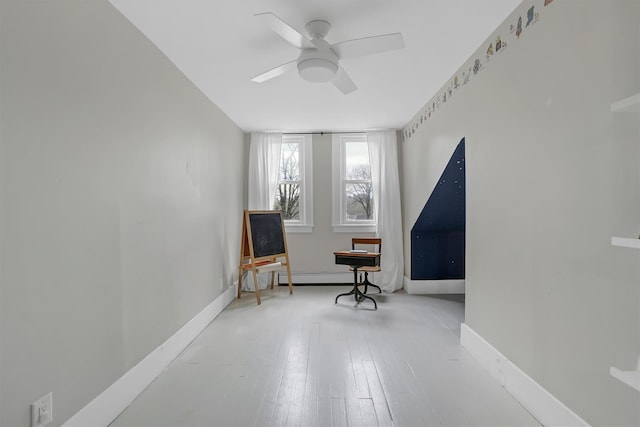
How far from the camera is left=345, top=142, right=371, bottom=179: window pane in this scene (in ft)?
16.5

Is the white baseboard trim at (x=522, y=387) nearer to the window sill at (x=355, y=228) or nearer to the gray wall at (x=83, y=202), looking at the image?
the gray wall at (x=83, y=202)

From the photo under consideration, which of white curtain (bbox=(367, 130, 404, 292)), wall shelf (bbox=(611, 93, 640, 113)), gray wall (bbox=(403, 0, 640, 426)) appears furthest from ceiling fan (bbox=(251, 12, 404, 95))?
white curtain (bbox=(367, 130, 404, 292))

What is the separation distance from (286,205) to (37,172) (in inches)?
148

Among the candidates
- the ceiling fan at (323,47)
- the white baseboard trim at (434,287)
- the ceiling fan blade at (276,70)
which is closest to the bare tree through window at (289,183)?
the white baseboard trim at (434,287)

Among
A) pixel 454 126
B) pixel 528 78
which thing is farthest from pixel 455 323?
pixel 528 78

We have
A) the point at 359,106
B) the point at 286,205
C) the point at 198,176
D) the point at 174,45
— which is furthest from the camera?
the point at 286,205

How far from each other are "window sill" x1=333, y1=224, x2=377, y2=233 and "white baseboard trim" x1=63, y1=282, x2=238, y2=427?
2.45m

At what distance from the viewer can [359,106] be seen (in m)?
3.73

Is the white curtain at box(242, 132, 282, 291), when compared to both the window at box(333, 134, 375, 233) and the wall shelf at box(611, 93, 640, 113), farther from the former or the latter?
the wall shelf at box(611, 93, 640, 113)

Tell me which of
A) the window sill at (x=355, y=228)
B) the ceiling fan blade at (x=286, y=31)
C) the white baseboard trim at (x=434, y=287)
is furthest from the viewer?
the window sill at (x=355, y=228)

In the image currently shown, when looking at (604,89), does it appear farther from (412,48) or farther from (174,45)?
(174,45)

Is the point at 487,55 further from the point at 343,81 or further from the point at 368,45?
the point at 343,81

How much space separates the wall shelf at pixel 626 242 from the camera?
1.09 m

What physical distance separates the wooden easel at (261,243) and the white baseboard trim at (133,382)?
1.09 meters
